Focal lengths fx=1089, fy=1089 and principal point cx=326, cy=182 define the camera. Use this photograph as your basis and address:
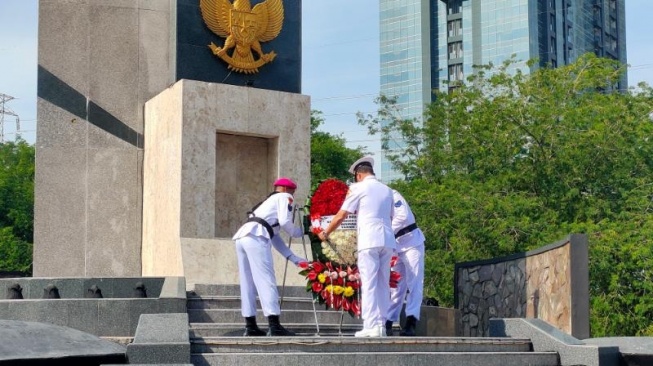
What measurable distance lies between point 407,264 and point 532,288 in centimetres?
354

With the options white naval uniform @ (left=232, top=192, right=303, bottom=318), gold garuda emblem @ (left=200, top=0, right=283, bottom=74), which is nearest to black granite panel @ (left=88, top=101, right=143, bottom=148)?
gold garuda emblem @ (left=200, top=0, right=283, bottom=74)

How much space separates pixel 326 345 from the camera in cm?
940

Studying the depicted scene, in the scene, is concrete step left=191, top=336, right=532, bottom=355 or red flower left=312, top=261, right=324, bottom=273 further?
red flower left=312, top=261, right=324, bottom=273

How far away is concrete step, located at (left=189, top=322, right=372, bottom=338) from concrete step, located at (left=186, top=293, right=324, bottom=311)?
60 cm

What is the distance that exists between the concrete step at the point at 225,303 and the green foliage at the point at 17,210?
1242 inches

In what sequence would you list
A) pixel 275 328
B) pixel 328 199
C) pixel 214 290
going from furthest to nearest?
pixel 214 290
pixel 328 199
pixel 275 328

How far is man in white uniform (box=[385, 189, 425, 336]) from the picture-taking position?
11734 mm

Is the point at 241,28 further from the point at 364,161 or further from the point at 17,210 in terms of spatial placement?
the point at 17,210

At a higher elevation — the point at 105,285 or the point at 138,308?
the point at 105,285

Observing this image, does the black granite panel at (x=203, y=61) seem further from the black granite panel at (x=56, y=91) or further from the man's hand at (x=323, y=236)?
the man's hand at (x=323, y=236)

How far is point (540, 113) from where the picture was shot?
29.6 metres

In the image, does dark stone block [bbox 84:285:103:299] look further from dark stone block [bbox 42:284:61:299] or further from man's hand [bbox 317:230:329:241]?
man's hand [bbox 317:230:329:241]

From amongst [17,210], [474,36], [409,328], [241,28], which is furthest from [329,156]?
[474,36]

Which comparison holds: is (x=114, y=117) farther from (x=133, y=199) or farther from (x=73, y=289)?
(x=73, y=289)
